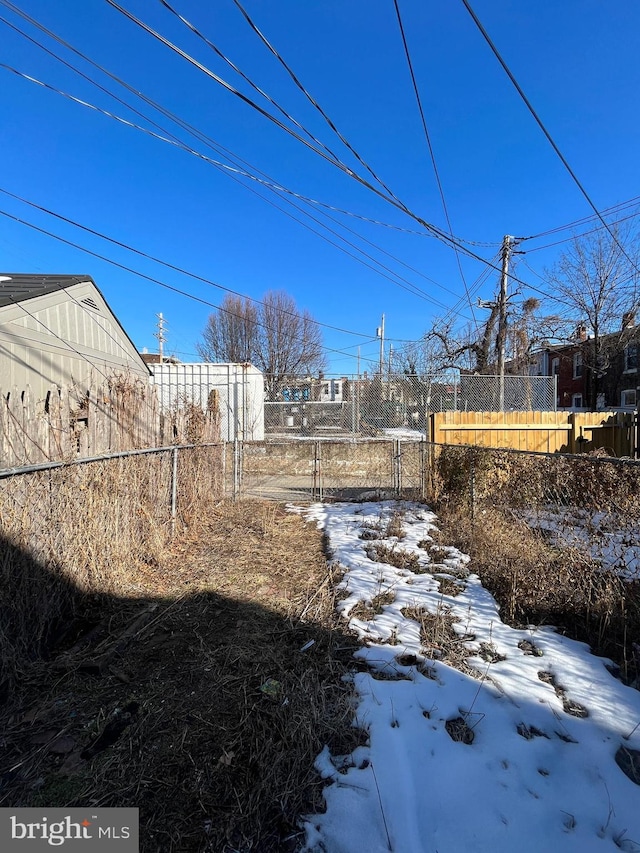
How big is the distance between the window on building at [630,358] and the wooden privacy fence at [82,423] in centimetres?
2631

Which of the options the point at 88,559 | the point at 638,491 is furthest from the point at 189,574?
the point at 638,491

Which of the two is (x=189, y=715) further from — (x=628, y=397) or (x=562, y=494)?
(x=628, y=397)

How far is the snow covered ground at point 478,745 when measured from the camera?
63.2 inches

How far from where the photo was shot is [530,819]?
1.65 meters

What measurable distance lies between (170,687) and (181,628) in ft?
2.56

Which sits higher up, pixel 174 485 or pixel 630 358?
pixel 630 358

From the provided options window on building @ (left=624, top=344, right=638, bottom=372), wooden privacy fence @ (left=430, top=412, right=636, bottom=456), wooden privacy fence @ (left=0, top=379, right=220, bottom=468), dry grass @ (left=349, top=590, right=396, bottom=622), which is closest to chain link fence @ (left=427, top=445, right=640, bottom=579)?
wooden privacy fence @ (left=430, top=412, right=636, bottom=456)

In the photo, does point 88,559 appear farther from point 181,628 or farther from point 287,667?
point 287,667

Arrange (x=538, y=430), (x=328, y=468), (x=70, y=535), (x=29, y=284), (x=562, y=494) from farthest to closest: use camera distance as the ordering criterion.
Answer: (x=328, y=468), (x=538, y=430), (x=29, y=284), (x=562, y=494), (x=70, y=535)

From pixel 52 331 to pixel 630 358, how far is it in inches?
1107

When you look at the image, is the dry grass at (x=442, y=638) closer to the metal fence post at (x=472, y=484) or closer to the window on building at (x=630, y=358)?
the metal fence post at (x=472, y=484)

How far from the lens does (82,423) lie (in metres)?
3.68

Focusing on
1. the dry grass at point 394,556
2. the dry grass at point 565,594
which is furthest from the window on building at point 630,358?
the dry grass at point 394,556

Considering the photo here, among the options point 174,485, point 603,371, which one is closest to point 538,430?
point 174,485
